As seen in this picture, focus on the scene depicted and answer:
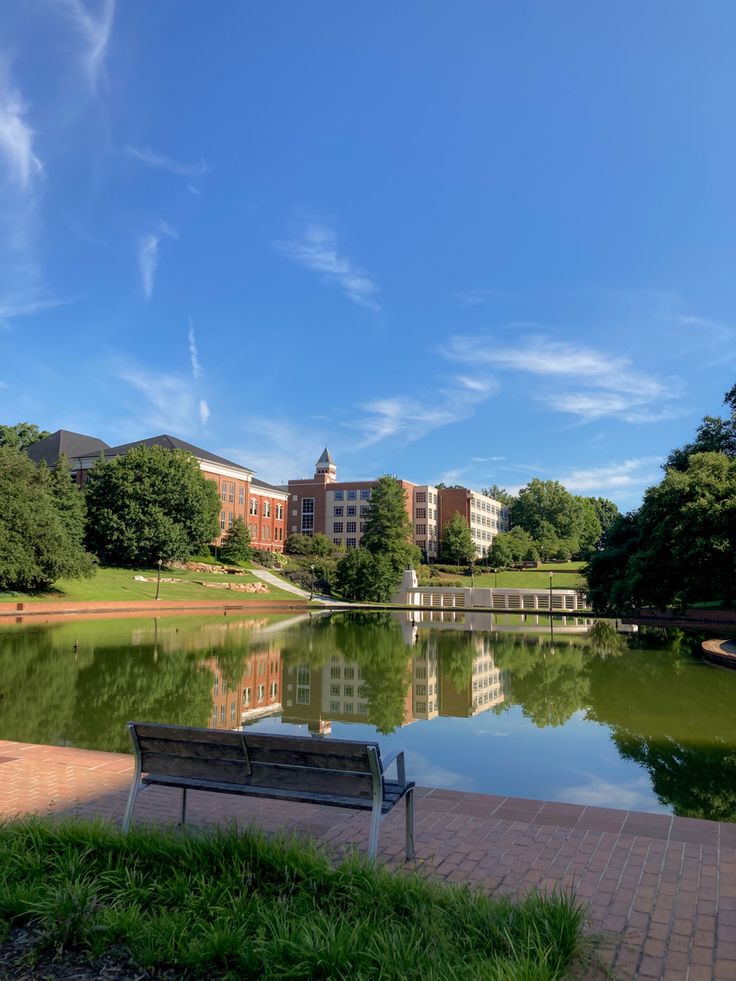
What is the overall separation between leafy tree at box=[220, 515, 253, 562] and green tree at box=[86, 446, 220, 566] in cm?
410

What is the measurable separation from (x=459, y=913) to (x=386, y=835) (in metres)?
1.93

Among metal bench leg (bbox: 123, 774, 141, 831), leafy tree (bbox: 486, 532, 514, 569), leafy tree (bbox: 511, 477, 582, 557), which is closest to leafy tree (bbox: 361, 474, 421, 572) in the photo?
leafy tree (bbox: 486, 532, 514, 569)

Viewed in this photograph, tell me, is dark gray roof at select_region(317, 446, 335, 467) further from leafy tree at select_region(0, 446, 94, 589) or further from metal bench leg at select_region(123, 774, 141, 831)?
metal bench leg at select_region(123, 774, 141, 831)

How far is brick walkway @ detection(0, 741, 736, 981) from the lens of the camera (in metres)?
3.92

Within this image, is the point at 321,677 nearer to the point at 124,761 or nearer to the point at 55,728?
the point at 55,728

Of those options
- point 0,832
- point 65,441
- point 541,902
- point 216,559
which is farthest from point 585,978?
point 65,441

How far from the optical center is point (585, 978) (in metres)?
3.46

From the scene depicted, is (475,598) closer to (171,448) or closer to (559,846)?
(171,448)

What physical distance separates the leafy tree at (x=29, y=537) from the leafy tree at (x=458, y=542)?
53211 millimetres

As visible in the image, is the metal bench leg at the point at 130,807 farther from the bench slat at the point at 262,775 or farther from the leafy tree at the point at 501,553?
the leafy tree at the point at 501,553

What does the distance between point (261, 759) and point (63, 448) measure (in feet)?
252

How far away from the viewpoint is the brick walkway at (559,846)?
154 inches

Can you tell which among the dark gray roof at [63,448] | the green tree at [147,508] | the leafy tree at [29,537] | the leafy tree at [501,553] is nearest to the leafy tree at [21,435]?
the dark gray roof at [63,448]

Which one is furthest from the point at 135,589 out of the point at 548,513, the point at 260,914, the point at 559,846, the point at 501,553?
the point at 548,513
